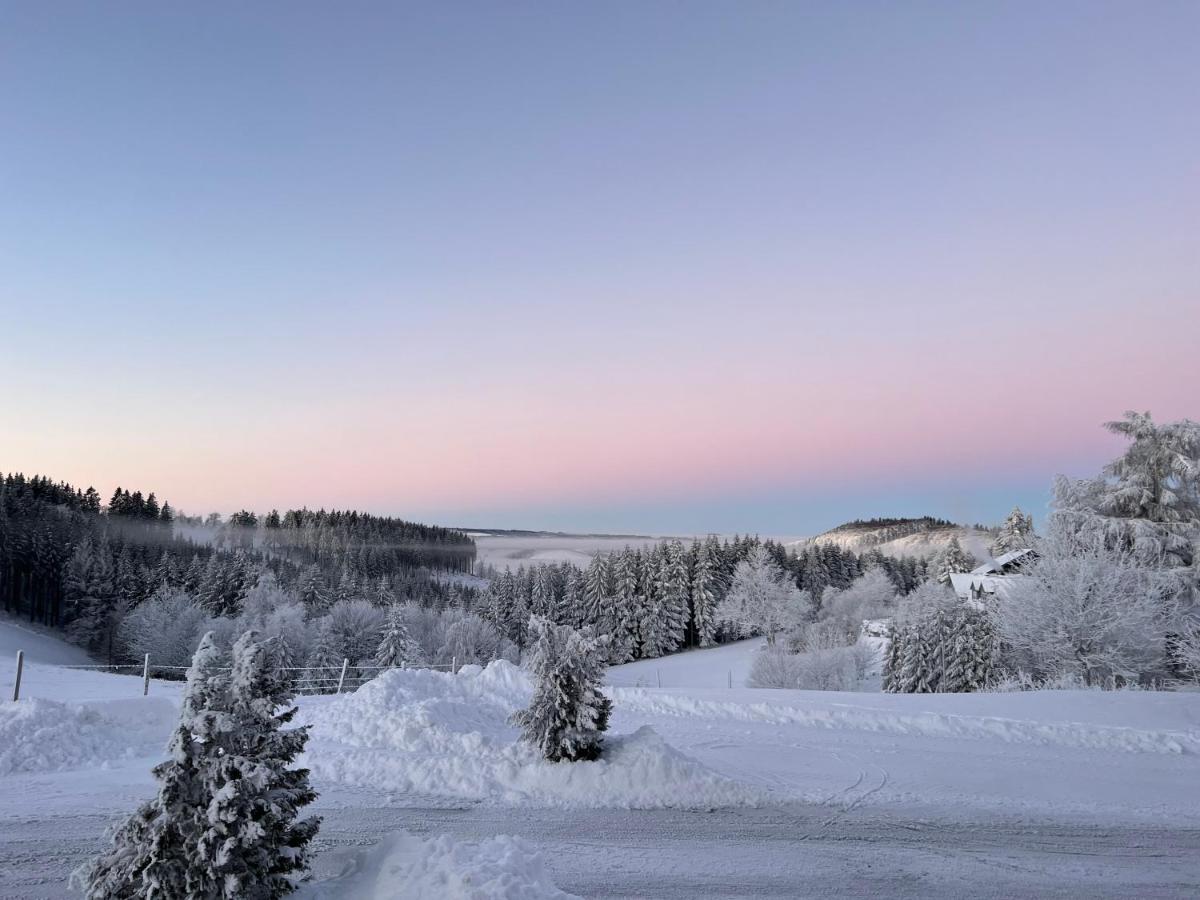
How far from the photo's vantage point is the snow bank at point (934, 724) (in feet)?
46.9

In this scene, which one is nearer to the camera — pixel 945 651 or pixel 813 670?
pixel 945 651

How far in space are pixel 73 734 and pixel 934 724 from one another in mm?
17339

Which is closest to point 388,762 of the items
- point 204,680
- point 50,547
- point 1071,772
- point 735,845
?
point 735,845

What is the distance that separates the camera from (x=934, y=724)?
15.7 metres

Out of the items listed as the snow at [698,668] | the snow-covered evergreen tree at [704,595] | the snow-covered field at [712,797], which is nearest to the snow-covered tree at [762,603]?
the snow at [698,668]

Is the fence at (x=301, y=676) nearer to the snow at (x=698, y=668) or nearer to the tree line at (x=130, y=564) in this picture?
the tree line at (x=130, y=564)

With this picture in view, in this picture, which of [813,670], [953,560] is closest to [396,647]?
[813,670]

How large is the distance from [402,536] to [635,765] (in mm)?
136320

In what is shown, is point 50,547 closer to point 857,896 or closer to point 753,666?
point 753,666

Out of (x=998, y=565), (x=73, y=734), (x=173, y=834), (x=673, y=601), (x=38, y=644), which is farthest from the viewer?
(x=673, y=601)

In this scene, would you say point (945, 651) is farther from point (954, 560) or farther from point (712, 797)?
point (954, 560)

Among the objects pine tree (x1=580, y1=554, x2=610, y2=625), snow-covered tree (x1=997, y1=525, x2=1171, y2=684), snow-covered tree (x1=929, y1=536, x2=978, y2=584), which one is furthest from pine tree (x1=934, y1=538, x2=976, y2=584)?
snow-covered tree (x1=997, y1=525, x2=1171, y2=684)

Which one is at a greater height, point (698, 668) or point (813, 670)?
point (813, 670)

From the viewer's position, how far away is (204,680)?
19.8ft
